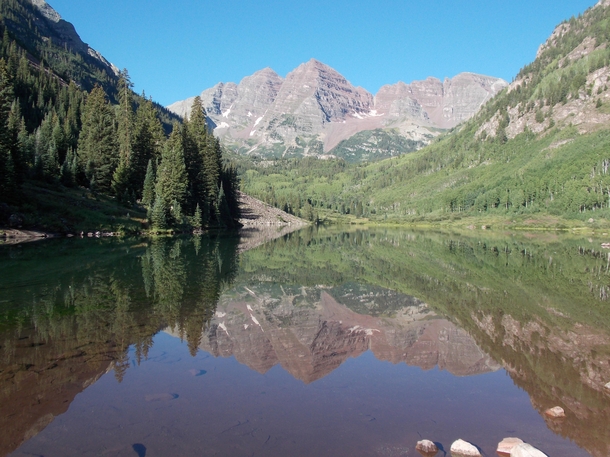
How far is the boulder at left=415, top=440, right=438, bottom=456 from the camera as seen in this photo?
30.1 ft

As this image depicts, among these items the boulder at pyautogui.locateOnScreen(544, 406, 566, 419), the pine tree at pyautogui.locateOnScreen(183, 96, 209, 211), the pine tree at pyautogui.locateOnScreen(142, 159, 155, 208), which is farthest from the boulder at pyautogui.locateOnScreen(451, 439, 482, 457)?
the pine tree at pyautogui.locateOnScreen(183, 96, 209, 211)

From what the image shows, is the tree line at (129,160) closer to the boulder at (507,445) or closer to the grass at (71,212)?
the grass at (71,212)

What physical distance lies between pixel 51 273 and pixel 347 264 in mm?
28343

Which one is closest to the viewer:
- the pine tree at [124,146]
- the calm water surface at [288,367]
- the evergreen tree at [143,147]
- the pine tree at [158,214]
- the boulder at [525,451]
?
the boulder at [525,451]

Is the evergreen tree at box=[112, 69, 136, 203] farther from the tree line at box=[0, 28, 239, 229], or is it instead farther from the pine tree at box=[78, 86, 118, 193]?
the pine tree at box=[78, 86, 118, 193]

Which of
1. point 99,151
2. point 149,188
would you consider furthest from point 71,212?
point 99,151

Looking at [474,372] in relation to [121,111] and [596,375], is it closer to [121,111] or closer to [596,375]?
[596,375]

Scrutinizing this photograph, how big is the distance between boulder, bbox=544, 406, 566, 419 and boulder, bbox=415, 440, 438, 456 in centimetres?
421

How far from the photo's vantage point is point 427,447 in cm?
926

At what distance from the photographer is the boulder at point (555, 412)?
11.3m

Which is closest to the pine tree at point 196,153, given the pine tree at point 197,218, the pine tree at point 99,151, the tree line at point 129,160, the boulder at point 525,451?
the tree line at point 129,160

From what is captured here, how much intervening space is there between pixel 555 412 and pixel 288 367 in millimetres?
7963

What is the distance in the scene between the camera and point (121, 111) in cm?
9700

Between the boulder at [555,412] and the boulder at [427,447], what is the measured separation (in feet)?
13.8
